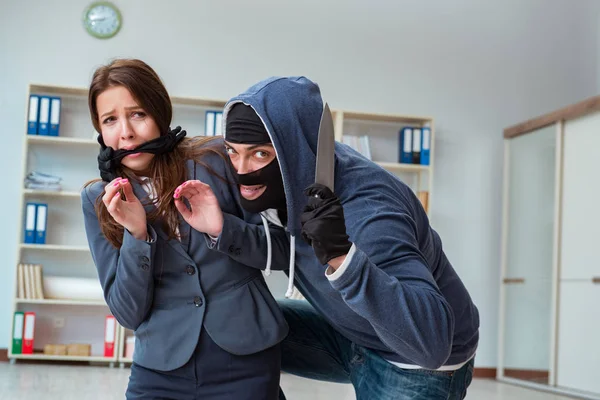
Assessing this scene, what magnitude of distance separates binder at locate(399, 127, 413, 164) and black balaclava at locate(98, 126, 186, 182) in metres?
4.51

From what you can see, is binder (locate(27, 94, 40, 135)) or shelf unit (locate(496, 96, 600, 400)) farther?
binder (locate(27, 94, 40, 135))

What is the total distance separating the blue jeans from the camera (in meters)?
1.90

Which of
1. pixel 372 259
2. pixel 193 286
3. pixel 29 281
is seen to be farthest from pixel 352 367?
pixel 29 281

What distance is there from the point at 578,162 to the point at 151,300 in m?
4.37

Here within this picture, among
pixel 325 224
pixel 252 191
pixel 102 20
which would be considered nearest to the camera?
pixel 325 224

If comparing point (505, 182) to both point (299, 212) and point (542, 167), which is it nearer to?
point (542, 167)

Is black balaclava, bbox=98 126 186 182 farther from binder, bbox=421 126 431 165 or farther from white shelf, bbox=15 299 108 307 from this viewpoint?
binder, bbox=421 126 431 165

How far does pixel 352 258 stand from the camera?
4.62 feet

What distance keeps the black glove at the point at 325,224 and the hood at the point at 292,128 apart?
1.02 feet

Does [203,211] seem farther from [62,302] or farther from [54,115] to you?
[54,115]

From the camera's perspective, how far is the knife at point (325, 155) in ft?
4.89

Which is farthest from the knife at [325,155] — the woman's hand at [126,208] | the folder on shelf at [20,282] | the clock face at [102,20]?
the clock face at [102,20]

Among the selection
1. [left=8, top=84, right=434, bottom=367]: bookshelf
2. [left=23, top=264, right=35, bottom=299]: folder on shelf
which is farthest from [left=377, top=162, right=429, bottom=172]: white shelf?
[left=23, top=264, right=35, bottom=299]: folder on shelf

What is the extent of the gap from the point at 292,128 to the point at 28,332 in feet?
14.8
